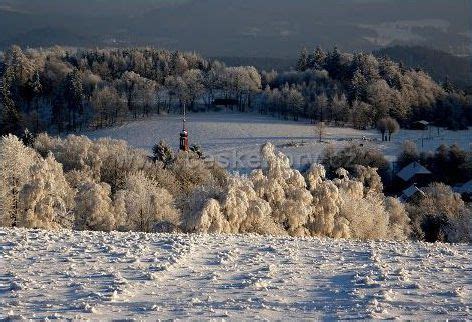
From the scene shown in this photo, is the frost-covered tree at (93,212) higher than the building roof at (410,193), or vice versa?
the frost-covered tree at (93,212)

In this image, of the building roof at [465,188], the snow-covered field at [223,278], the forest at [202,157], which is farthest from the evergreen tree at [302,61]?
the snow-covered field at [223,278]

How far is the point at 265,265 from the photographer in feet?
49.6

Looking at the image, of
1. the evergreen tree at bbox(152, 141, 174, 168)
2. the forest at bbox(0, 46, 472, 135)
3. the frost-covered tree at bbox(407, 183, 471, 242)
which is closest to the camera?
the frost-covered tree at bbox(407, 183, 471, 242)

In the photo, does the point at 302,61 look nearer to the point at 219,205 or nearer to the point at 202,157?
the point at 202,157

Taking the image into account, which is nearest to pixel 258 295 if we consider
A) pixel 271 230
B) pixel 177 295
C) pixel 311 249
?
pixel 177 295

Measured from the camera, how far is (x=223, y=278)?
45.1 feet

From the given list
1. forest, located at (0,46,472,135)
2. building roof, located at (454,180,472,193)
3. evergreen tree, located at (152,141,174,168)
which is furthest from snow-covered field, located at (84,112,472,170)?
evergreen tree, located at (152,141,174,168)

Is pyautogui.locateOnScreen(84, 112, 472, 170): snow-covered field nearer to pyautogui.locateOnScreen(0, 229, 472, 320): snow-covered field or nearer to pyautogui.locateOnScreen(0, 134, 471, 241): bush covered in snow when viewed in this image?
pyautogui.locateOnScreen(0, 134, 471, 241): bush covered in snow

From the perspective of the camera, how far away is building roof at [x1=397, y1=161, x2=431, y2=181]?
89.6m

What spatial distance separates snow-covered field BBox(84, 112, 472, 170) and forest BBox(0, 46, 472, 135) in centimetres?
833

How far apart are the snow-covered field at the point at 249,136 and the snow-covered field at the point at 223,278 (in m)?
70.6

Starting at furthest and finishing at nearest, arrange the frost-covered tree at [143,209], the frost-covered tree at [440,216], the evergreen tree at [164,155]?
the evergreen tree at [164,155] → the frost-covered tree at [440,216] → the frost-covered tree at [143,209]

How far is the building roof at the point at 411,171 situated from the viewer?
294 feet

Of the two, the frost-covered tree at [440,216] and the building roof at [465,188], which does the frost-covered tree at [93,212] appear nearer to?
the frost-covered tree at [440,216]
